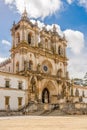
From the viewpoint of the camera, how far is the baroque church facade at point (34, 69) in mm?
42938

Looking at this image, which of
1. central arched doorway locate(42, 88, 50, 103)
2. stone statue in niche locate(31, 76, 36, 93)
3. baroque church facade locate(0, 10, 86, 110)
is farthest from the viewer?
central arched doorway locate(42, 88, 50, 103)

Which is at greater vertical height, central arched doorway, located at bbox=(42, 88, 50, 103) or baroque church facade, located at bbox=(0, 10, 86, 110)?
baroque church facade, located at bbox=(0, 10, 86, 110)

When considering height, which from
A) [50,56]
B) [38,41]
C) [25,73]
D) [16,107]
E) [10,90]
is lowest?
[16,107]

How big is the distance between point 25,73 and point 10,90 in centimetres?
617

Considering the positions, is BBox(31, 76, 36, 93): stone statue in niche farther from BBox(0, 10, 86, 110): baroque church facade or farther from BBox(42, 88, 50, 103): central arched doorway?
BBox(42, 88, 50, 103): central arched doorway

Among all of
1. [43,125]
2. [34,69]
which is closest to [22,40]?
[34,69]

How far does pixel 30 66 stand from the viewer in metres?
49.8

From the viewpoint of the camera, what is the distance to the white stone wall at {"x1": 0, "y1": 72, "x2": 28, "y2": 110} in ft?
134

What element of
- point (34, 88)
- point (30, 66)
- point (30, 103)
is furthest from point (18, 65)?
point (30, 103)

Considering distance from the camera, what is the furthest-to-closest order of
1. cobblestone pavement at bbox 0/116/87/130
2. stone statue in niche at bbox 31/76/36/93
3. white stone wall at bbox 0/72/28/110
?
stone statue in niche at bbox 31/76/36/93 < white stone wall at bbox 0/72/28/110 < cobblestone pavement at bbox 0/116/87/130

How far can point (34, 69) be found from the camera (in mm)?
50156

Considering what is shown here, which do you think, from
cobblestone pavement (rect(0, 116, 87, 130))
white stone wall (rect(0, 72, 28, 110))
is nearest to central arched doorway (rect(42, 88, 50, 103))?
white stone wall (rect(0, 72, 28, 110))

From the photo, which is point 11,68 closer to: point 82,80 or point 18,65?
point 18,65

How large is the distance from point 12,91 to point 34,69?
9534 mm
